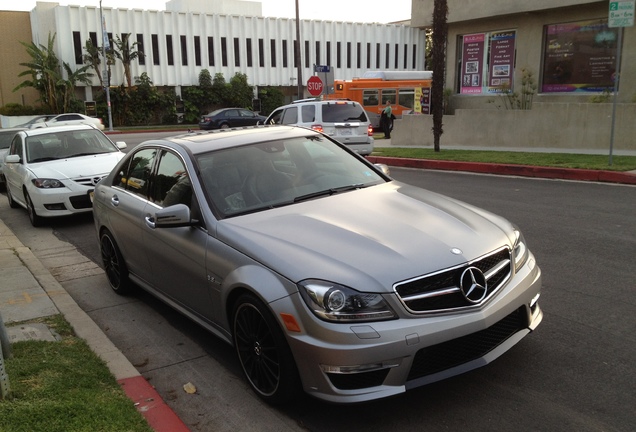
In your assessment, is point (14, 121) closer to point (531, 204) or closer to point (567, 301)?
point (531, 204)

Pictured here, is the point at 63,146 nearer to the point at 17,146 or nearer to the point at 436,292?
the point at 17,146

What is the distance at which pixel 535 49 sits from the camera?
740 inches

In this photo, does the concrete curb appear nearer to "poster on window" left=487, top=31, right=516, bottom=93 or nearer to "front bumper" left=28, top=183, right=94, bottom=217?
"front bumper" left=28, top=183, right=94, bottom=217

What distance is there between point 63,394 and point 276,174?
2219 mm

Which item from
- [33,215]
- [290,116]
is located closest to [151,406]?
[33,215]

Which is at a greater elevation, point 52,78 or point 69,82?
point 52,78

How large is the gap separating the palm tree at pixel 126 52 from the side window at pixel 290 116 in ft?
107

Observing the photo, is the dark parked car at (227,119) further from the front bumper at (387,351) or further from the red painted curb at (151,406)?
the front bumper at (387,351)

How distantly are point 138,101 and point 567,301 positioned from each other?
149ft

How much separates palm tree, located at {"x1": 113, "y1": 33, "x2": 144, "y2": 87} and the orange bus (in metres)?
21.0

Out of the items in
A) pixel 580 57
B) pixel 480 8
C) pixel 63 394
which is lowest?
pixel 63 394

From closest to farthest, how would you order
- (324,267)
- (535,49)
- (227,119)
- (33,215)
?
(324,267) → (33,215) → (535,49) → (227,119)

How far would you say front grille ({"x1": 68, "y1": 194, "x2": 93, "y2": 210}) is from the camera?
9633mm

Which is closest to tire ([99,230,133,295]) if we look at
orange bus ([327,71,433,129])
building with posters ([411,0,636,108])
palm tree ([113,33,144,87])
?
building with posters ([411,0,636,108])
